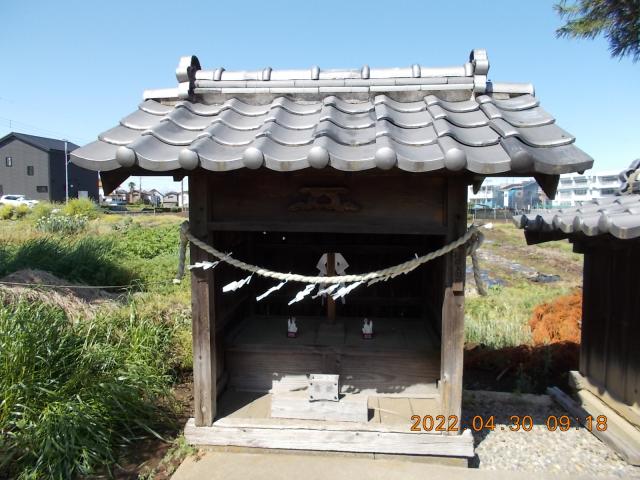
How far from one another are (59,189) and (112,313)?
46.2 metres

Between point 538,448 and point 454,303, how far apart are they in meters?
1.73

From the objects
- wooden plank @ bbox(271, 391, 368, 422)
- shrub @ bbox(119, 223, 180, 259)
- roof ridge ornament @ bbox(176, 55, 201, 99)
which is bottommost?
Result: wooden plank @ bbox(271, 391, 368, 422)

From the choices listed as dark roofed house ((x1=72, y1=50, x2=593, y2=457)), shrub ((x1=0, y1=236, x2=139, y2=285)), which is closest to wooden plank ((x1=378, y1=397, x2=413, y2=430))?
dark roofed house ((x1=72, y1=50, x2=593, y2=457))

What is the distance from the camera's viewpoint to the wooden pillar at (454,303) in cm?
298

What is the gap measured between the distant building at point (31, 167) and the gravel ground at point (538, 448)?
45670 mm

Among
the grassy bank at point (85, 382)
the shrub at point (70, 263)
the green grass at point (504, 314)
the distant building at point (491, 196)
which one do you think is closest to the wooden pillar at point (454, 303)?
the grassy bank at point (85, 382)

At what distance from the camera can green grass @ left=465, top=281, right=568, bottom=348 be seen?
6.57 m

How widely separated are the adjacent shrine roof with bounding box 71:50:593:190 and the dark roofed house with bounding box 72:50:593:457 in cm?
1

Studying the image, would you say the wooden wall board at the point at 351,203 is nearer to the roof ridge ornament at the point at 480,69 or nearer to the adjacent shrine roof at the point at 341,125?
the adjacent shrine roof at the point at 341,125

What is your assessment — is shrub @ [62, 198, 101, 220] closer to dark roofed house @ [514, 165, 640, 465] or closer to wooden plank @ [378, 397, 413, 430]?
wooden plank @ [378, 397, 413, 430]

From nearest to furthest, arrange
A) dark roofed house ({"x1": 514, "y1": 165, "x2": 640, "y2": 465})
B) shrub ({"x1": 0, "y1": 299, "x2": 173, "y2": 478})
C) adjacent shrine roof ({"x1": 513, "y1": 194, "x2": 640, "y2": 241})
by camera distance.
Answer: adjacent shrine roof ({"x1": 513, "y1": 194, "x2": 640, "y2": 241})
shrub ({"x1": 0, "y1": 299, "x2": 173, "y2": 478})
dark roofed house ({"x1": 514, "y1": 165, "x2": 640, "y2": 465})

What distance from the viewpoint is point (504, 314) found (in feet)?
26.7

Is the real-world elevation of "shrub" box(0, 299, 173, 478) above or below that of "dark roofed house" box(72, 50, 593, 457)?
below

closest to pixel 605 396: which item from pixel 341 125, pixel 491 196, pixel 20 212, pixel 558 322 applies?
pixel 558 322
